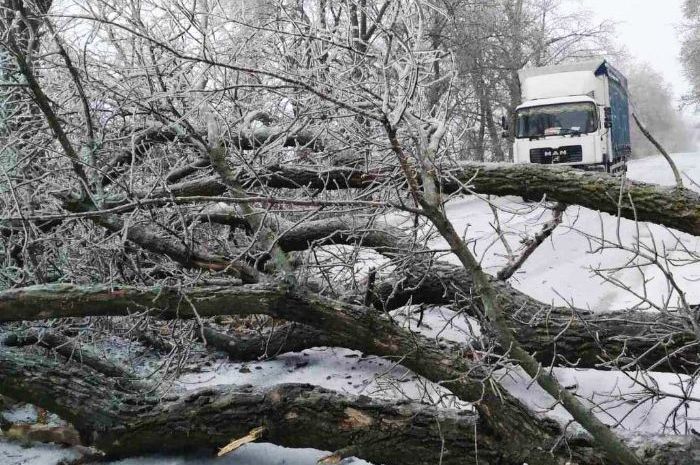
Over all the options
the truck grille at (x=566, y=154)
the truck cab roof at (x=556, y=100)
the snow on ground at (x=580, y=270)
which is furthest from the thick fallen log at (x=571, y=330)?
the truck cab roof at (x=556, y=100)

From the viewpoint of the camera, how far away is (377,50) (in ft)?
9.70

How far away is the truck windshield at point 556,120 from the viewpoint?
1515 cm

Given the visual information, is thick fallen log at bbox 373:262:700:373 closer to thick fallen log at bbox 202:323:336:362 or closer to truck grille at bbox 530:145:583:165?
thick fallen log at bbox 202:323:336:362

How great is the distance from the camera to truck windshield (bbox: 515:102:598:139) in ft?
49.7

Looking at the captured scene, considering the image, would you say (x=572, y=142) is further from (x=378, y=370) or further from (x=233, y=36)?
(x=233, y=36)

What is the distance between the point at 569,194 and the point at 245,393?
93.0 inches

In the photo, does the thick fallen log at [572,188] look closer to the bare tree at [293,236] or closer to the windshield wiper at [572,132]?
the bare tree at [293,236]

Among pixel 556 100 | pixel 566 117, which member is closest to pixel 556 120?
pixel 566 117

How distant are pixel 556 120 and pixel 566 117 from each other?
24cm

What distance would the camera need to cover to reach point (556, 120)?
50.6 feet

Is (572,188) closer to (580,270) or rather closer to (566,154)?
(580,270)

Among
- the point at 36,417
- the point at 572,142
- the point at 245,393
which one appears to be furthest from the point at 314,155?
the point at 572,142

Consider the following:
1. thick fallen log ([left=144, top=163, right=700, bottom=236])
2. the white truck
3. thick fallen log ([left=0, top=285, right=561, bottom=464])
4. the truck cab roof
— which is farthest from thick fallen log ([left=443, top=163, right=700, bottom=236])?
the truck cab roof

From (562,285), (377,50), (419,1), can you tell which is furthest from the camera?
(562,285)
